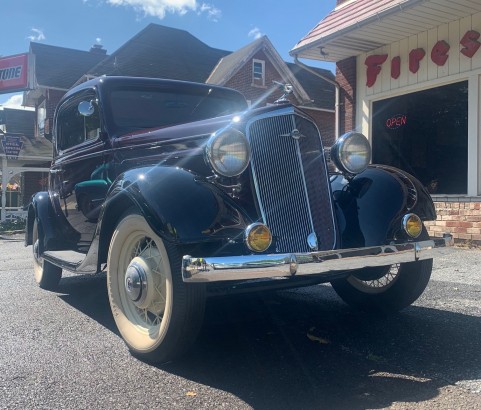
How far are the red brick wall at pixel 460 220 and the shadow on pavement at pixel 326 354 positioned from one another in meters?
4.21

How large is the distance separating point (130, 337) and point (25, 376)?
0.65m

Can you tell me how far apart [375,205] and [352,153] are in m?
0.48

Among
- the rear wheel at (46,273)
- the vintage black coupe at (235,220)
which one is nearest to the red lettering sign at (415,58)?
the vintage black coupe at (235,220)

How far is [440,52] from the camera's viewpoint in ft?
27.9

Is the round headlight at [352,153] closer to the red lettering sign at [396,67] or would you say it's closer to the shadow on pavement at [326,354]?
the shadow on pavement at [326,354]

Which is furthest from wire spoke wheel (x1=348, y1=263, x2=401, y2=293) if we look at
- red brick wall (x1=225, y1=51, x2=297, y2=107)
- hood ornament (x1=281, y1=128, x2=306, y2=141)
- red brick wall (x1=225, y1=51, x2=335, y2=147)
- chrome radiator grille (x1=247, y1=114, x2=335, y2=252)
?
red brick wall (x1=225, y1=51, x2=297, y2=107)

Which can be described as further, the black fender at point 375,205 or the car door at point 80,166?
the car door at point 80,166

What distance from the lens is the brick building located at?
8.07 metres

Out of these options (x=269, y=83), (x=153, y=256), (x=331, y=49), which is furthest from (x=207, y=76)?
(x=153, y=256)

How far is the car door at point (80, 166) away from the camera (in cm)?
441

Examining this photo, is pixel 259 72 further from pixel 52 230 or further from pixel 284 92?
pixel 284 92

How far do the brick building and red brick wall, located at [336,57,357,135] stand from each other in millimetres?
21

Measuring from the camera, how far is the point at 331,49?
10.0m

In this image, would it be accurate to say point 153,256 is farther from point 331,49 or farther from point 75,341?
point 331,49
